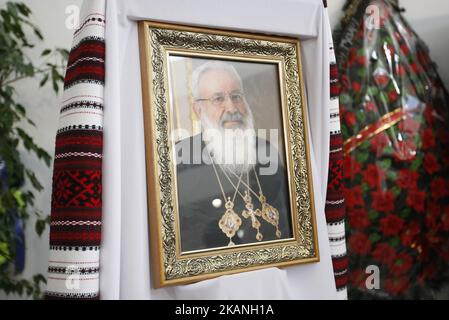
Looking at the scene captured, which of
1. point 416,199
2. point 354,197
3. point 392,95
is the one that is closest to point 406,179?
point 416,199

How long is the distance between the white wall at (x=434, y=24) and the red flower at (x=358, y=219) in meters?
0.75

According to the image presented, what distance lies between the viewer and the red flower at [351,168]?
161 centimetres

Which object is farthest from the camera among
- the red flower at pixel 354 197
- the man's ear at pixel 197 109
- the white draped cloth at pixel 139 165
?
the red flower at pixel 354 197

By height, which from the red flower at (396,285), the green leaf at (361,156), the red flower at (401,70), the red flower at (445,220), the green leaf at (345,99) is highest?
the red flower at (401,70)

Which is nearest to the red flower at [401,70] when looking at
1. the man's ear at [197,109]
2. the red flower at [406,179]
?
the red flower at [406,179]

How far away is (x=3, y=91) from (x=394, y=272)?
151 centimetres

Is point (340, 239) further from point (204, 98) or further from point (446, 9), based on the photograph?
point (446, 9)

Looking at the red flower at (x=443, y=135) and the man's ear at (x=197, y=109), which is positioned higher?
the red flower at (x=443, y=135)

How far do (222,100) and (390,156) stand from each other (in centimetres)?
92

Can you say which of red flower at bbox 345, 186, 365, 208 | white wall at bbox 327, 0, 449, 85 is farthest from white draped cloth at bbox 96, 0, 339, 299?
white wall at bbox 327, 0, 449, 85

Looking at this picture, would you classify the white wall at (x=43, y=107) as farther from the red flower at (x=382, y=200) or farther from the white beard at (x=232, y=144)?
the red flower at (x=382, y=200)

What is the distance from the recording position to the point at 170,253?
0.82m

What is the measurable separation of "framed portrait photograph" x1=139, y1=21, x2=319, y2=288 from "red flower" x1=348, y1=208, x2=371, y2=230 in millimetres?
689

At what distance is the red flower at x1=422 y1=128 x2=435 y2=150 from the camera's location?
165cm
